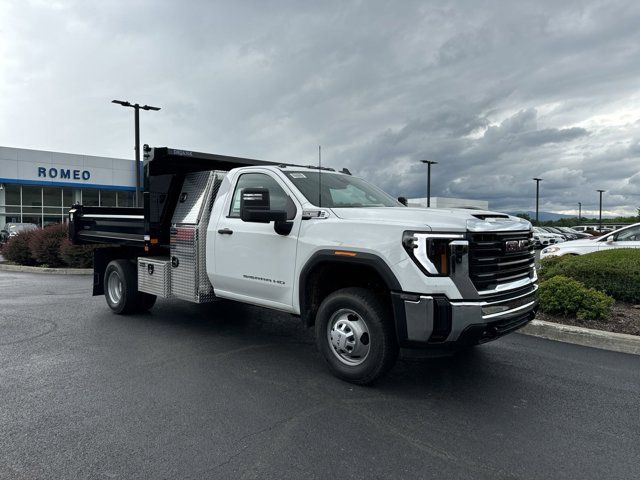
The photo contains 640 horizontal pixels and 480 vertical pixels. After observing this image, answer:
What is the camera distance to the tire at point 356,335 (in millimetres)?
3979

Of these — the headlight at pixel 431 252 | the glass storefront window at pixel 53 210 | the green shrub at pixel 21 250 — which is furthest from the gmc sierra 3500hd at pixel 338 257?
the glass storefront window at pixel 53 210

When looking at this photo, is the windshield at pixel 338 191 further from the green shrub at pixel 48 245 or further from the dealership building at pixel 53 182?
the dealership building at pixel 53 182

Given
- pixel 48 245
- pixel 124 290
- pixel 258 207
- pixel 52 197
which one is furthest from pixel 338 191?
pixel 52 197

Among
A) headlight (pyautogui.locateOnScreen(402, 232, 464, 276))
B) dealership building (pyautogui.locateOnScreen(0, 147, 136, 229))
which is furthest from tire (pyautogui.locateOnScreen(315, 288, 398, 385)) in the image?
dealership building (pyautogui.locateOnScreen(0, 147, 136, 229))

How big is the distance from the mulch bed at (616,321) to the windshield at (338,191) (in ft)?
9.43

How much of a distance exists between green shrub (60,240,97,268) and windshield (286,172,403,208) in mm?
10630

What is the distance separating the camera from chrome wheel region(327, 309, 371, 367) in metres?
4.16

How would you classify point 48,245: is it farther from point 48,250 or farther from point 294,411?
point 294,411

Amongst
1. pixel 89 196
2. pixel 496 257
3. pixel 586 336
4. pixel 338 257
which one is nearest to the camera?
pixel 496 257

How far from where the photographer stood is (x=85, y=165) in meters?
37.8

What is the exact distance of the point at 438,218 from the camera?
3.93m

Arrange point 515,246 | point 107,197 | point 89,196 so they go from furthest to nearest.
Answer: point 107,197 < point 89,196 < point 515,246

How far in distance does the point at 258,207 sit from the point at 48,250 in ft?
41.6

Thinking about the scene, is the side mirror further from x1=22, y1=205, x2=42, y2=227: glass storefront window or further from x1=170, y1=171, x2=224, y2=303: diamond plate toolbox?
x1=22, y1=205, x2=42, y2=227: glass storefront window
